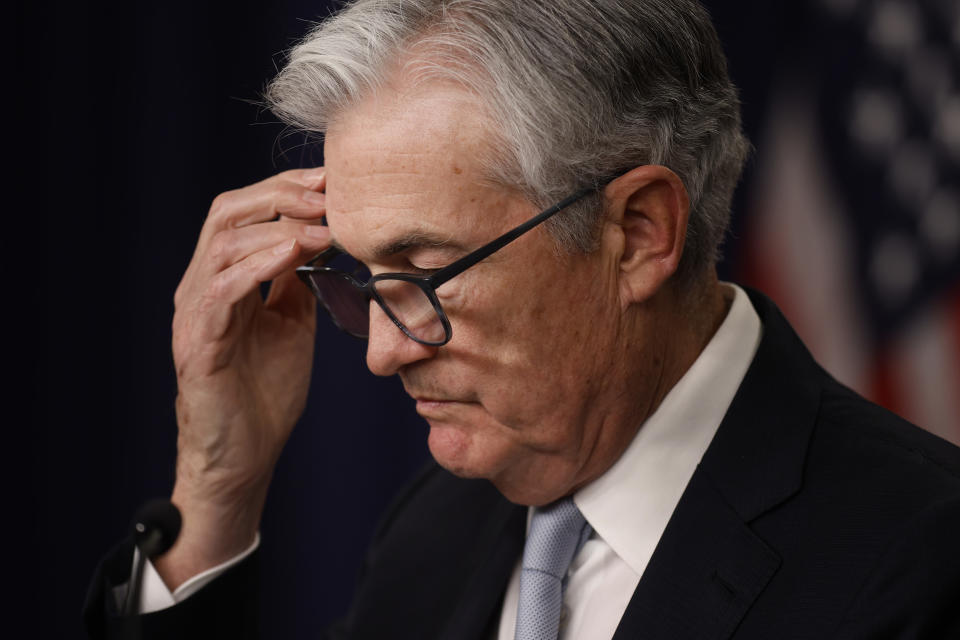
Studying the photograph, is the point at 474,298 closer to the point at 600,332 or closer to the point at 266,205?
the point at 600,332

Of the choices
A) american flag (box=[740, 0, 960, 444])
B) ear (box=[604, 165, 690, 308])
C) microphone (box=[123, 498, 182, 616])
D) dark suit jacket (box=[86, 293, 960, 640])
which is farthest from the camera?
american flag (box=[740, 0, 960, 444])

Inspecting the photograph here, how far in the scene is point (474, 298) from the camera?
116cm

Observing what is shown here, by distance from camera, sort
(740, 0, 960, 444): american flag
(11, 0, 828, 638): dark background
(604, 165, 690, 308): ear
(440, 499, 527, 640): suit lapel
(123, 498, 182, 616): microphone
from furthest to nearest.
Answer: (740, 0, 960, 444): american flag → (11, 0, 828, 638): dark background → (123, 498, 182, 616): microphone → (440, 499, 527, 640): suit lapel → (604, 165, 690, 308): ear

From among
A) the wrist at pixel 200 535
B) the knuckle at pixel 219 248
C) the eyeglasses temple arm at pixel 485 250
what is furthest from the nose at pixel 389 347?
the wrist at pixel 200 535

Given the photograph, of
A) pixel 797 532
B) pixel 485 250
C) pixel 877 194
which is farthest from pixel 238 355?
pixel 877 194

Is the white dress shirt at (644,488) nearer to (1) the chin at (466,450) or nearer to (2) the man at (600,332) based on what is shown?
(2) the man at (600,332)

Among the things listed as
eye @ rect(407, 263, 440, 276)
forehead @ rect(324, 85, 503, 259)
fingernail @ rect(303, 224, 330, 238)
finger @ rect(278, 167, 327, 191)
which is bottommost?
fingernail @ rect(303, 224, 330, 238)

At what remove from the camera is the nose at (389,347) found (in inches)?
47.7

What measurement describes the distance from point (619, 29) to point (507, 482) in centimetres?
56

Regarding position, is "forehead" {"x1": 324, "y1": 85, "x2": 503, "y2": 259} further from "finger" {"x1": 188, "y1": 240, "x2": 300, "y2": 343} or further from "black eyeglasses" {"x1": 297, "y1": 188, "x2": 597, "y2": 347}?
"finger" {"x1": 188, "y1": 240, "x2": 300, "y2": 343}

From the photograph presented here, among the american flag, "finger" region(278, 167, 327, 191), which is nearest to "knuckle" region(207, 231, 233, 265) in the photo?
"finger" region(278, 167, 327, 191)

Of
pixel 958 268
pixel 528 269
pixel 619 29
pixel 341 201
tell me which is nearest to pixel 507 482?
pixel 528 269

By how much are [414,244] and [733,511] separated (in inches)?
18.9

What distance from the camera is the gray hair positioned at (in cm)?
113
